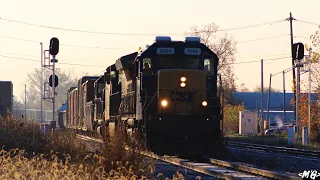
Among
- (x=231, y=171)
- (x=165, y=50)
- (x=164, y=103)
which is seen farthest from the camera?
(x=165, y=50)

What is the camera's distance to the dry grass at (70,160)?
1271 centimetres

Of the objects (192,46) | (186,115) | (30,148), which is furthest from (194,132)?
(30,148)

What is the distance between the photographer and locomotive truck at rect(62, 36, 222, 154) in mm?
20703

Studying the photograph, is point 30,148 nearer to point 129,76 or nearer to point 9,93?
point 129,76

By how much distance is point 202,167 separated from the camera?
54.5 ft

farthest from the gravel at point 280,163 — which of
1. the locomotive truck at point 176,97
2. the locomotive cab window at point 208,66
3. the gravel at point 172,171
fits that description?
the locomotive cab window at point 208,66

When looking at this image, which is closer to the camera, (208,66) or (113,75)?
(208,66)

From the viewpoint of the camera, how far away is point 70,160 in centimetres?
1652

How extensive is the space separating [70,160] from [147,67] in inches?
240

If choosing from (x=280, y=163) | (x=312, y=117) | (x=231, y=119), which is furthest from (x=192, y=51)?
(x=231, y=119)

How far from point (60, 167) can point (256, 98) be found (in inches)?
4493

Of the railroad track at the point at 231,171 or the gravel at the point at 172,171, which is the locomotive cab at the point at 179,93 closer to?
the railroad track at the point at 231,171

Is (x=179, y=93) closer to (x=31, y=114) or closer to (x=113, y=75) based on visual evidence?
(x=113, y=75)

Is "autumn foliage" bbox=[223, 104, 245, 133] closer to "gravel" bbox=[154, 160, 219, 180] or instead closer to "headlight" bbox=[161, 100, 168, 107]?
"headlight" bbox=[161, 100, 168, 107]
